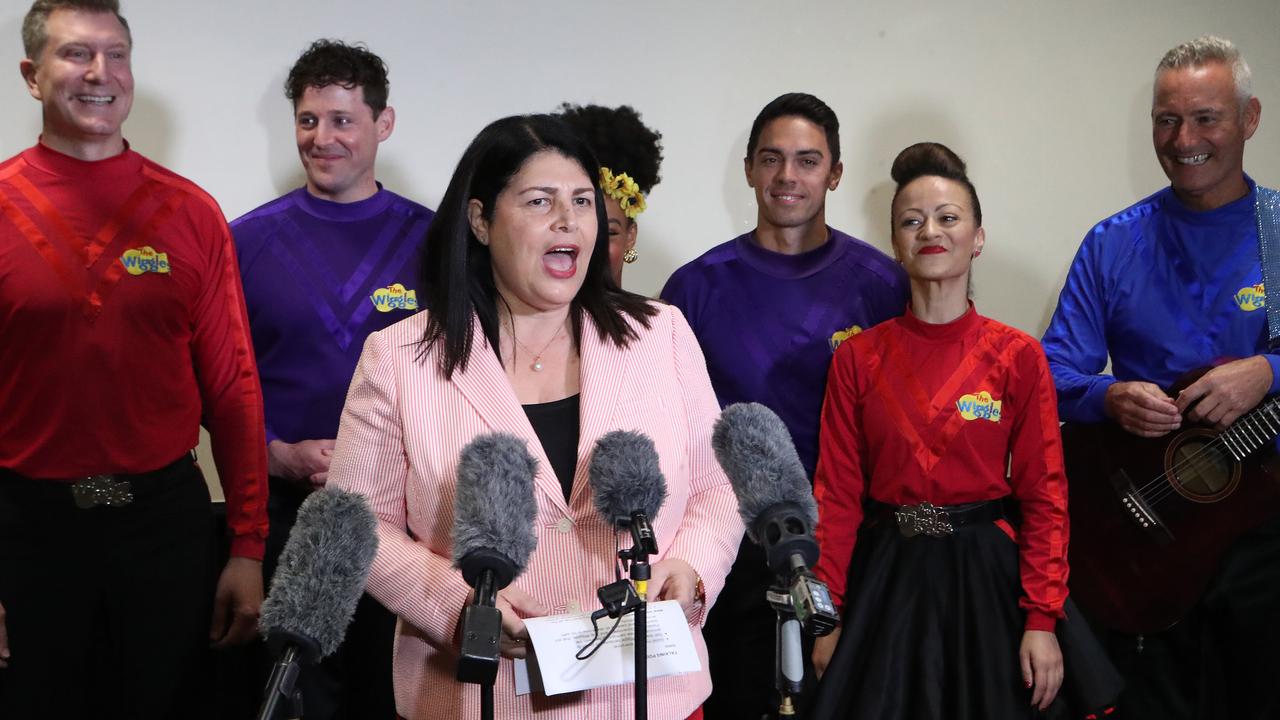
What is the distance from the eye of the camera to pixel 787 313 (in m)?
3.25

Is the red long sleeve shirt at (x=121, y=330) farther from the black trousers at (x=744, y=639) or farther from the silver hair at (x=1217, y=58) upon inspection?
the silver hair at (x=1217, y=58)

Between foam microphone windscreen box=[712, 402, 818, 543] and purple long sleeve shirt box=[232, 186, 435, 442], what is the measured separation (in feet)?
5.93

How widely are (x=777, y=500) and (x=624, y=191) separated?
7.38 feet

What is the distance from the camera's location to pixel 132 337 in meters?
2.82

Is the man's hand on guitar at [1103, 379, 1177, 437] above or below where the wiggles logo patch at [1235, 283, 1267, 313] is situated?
below

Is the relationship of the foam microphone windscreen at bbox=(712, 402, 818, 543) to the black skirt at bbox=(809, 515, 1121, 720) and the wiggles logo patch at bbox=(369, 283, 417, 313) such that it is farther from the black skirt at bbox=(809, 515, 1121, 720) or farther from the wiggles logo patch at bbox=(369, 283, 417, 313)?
the wiggles logo patch at bbox=(369, 283, 417, 313)

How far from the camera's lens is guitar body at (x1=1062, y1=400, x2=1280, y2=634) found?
3.09 meters

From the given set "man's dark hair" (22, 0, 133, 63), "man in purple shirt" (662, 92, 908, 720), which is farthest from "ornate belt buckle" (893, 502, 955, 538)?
"man's dark hair" (22, 0, 133, 63)

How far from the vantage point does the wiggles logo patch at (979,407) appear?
2877mm

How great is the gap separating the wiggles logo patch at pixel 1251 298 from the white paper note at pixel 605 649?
7.59 ft

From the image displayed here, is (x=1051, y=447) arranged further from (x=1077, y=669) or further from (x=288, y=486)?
(x=288, y=486)

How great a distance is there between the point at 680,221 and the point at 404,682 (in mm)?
2750

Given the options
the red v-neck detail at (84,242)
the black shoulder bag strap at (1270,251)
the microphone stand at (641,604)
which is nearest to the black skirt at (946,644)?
the black shoulder bag strap at (1270,251)

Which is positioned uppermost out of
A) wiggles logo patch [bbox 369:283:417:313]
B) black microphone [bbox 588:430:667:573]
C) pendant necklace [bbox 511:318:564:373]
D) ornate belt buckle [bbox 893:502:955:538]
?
wiggles logo patch [bbox 369:283:417:313]
